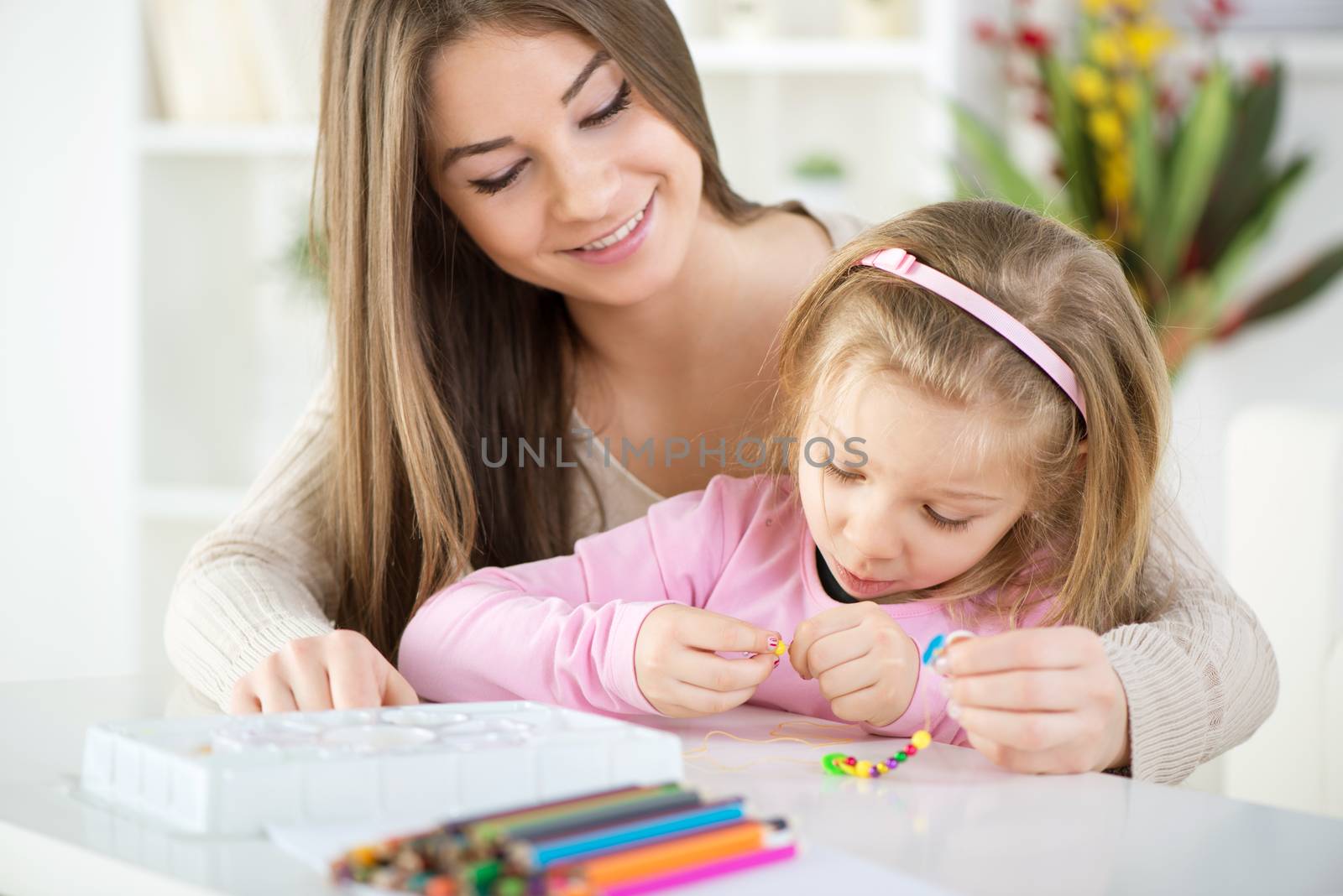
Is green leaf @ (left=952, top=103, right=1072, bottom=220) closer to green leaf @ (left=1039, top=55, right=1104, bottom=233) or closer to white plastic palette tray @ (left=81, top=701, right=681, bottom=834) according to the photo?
green leaf @ (left=1039, top=55, right=1104, bottom=233)

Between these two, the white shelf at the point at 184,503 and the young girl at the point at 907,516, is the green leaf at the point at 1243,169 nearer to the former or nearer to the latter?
the young girl at the point at 907,516

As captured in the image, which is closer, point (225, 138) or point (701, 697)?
point (701, 697)

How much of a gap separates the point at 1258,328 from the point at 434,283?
203cm

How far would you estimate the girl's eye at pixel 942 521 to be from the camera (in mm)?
1053

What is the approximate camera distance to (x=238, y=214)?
10.2 feet

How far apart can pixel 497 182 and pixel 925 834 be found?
0.79 meters

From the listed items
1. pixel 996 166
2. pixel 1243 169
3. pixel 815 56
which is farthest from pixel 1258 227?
pixel 815 56

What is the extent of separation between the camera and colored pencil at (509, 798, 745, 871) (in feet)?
1.98

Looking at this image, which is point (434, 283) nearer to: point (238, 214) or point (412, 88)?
point (412, 88)

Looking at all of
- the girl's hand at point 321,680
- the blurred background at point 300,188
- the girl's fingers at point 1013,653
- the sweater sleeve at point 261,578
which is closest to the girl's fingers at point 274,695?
the girl's hand at point 321,680

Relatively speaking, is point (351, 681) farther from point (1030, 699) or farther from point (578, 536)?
point (578, 536)

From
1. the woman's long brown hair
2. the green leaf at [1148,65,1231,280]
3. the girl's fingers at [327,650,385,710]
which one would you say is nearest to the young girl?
the girl's fingers at [327,650,385,710]

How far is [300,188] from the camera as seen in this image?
3.04 m

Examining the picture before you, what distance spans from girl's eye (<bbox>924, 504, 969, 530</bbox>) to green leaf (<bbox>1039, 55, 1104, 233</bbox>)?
184cm
